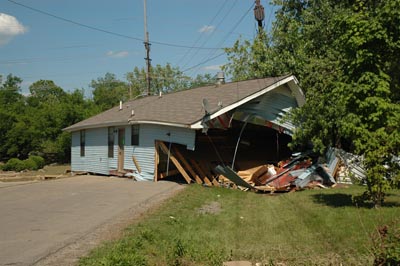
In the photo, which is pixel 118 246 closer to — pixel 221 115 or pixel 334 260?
pixel 334 260

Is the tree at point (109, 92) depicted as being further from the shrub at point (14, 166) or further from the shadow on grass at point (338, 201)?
the shadow on grass at point (338, 201)

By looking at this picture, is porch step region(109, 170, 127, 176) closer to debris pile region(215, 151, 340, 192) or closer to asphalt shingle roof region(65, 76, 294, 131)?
asphalt shingle roof region(65, 76, 294, 131)

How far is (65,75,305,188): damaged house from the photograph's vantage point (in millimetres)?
16172

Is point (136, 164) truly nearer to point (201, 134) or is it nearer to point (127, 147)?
point (127, 147)

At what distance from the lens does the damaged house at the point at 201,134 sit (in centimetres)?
1617

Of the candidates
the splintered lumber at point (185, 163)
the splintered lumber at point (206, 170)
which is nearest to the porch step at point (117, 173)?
the splintered lumber at point (185, 163)

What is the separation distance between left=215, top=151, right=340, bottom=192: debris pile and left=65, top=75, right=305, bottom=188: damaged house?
1.13 m

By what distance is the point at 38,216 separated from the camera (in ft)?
32.8

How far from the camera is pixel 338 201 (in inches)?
439

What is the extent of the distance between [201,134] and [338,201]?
9421mm

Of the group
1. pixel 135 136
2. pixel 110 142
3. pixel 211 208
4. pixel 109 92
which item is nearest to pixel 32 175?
pixel 110 142

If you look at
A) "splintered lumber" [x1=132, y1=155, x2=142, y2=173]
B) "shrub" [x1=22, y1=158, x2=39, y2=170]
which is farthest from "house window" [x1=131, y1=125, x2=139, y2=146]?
"shrub" [x1=22, y1=158, x2=39, y2=170]

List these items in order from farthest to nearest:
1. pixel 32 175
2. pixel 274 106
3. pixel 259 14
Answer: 1. pixel 32 175
2. pixel 259 14
3. pixel 274 106

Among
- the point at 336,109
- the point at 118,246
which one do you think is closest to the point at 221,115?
the point at 336,109
